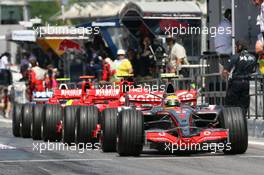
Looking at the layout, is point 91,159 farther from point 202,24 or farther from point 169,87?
point 202,24

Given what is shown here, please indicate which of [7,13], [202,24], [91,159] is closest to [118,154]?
[91,159]

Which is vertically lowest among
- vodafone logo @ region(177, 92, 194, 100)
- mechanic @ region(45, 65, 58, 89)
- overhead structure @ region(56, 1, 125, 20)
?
vodafone logo @ region(177, 92, 194, 100)

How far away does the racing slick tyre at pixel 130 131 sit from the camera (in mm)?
16562

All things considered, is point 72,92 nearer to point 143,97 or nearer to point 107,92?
point 107,92

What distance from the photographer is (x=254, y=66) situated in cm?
2184

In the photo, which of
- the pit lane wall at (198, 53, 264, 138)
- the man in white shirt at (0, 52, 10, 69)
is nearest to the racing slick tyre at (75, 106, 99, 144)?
the pit lane wall at (198, 53, 264, 138)

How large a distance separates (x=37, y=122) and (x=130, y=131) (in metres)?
5.93

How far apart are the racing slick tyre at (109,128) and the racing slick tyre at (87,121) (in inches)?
37.5

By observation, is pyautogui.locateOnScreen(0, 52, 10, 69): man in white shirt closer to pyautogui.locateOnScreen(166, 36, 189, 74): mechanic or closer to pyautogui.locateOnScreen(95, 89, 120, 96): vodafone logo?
pyautogui.locateOnScreen(166, 36, 189, 74): mechanic

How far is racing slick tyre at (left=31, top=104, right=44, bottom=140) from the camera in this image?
2203 cm

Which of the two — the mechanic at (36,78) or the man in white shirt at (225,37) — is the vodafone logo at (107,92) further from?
the mechanic at (36,78)

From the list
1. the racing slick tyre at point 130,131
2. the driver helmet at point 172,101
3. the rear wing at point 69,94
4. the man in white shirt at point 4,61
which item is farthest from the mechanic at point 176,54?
the man in white shirt at point 4,61

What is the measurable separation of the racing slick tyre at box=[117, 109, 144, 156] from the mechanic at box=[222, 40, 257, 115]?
5143 millimetres

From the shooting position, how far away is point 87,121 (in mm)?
18594
